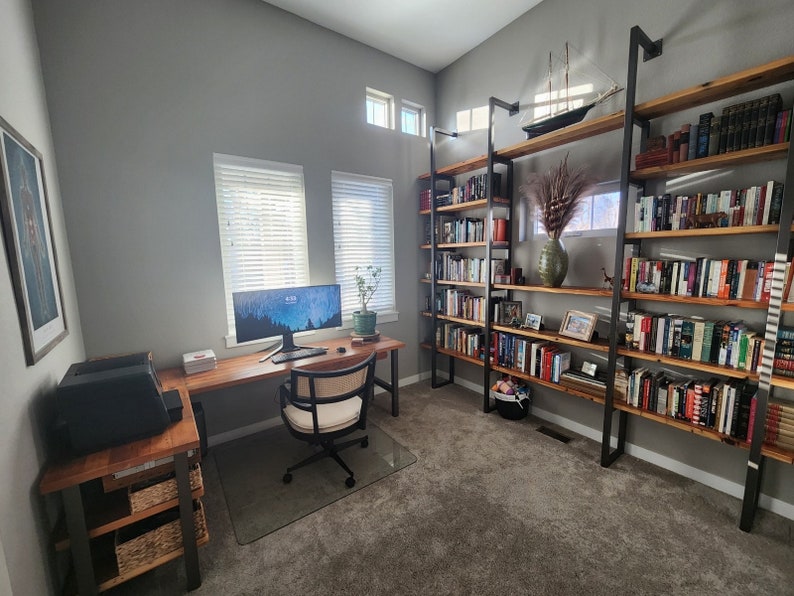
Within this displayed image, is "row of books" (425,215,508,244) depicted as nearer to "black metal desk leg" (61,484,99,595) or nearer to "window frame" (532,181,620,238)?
"window frame" (532,181,620,238)

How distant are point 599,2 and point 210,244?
339 centimetres

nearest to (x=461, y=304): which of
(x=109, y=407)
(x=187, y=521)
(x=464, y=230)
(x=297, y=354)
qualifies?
(x=464, y=230)

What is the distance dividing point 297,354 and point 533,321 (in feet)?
6.55

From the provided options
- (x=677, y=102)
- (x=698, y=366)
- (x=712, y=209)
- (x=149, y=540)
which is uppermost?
(x=677, y=102)

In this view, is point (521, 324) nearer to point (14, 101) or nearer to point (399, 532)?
point (399, 532)

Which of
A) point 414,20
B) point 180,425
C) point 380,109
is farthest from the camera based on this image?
point 380,109

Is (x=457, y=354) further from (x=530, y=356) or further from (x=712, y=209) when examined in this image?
(x=712, y=209)

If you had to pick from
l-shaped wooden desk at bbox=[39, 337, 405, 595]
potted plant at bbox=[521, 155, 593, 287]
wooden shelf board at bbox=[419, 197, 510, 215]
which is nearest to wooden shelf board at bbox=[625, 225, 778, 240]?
potted plant at bbox=[521, 155, 593, 287]

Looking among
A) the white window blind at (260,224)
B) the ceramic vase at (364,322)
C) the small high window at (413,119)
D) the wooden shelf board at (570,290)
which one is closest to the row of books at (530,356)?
the wooden shelf board at (570,290)

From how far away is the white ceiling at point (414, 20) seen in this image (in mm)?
2678

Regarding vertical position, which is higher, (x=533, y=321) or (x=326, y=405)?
(x=533, y=321)

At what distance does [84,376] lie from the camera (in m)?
1.44

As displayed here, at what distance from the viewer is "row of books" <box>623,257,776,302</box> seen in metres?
1.71

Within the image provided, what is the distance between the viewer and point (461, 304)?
340 centimetres
